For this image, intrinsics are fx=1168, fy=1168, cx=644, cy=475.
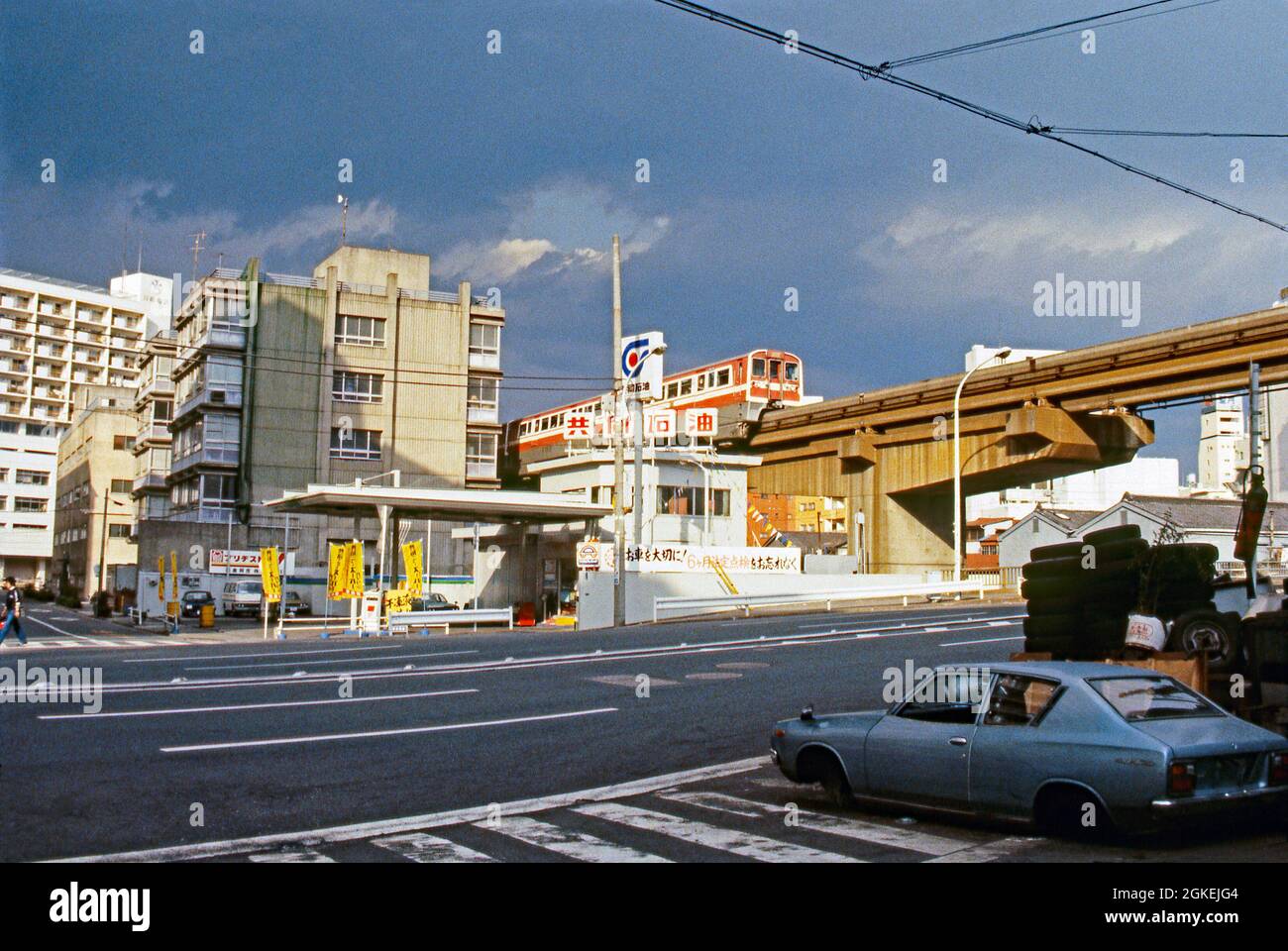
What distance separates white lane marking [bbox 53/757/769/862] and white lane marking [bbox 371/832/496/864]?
263mm

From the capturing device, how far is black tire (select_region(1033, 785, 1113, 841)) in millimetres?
8070

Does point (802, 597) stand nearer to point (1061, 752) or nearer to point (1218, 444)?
point (1061, 752)

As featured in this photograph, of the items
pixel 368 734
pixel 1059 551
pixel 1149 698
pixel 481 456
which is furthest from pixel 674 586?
pixel 481 456

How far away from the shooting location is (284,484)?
71812 millimetres

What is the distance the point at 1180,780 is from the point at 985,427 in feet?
140

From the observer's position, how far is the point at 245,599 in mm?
56500

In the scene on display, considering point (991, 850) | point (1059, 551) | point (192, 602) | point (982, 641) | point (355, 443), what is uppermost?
point (355, 443)

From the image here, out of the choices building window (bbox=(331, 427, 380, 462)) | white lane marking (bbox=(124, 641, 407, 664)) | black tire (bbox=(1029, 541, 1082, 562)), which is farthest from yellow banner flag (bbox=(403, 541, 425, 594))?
building window (bbox=(331, 427, 380, 462))

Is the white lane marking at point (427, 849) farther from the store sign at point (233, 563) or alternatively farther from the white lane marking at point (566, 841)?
the store sign at point (233, 563)

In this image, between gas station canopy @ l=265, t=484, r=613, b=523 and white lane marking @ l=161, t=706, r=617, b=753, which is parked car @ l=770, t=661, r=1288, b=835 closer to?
white lane marking @ l=161, t=706, r=617, b=753
